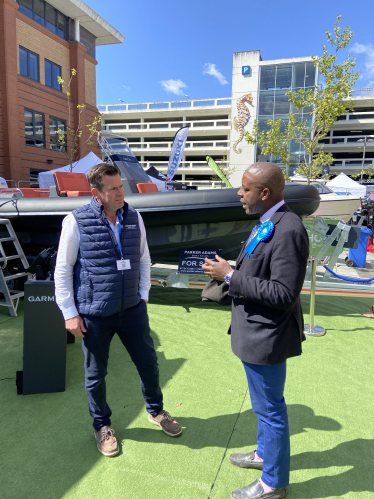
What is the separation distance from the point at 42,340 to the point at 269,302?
1.80m

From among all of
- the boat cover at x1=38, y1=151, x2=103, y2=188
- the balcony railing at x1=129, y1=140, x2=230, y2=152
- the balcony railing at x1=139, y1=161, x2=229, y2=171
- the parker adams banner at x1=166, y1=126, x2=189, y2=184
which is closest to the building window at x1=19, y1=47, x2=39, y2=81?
the boat cover at x1=38, y1=151, x2=103, y2=188

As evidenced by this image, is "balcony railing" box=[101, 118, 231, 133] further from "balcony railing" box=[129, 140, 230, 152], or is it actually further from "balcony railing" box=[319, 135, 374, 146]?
"balcony railing" box=[319, 135, 374, 146]

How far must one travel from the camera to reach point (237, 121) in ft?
132

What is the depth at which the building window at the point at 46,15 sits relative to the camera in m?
16.5

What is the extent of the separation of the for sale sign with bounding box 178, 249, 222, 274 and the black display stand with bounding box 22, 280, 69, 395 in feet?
6.06

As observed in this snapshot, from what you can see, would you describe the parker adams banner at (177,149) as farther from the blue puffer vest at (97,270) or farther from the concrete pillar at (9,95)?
the blue puffer vest at (97,270)

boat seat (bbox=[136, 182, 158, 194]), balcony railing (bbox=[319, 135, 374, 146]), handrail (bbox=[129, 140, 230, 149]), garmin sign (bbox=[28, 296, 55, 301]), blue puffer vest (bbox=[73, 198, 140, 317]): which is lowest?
garmin sign (bbox=[28, 296, 55, 301])

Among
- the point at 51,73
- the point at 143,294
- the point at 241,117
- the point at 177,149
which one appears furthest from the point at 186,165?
the point at 143,294

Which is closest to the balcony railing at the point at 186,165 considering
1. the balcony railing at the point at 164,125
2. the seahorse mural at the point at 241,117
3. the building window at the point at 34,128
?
the seahorse mural at the point at 241,117

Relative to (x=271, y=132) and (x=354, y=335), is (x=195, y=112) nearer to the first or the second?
(x=271, y=132)

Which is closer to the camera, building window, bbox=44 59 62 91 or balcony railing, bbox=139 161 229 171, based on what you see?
building window, bbox=44 59 62 91

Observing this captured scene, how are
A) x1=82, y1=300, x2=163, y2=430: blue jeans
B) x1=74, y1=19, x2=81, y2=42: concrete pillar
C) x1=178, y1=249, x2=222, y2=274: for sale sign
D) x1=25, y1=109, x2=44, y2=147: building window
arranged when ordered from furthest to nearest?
x1=74, y1=19, x2=81, y2=42: concrete pillar, x1=25, y1=109, x2=44, y2=147: building window, x1=178, y1=249, x2=222, y2=274: for sale sign, x1=82, y1=300, x2=163, y2=430: blue jeans

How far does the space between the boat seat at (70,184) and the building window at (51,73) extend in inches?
627

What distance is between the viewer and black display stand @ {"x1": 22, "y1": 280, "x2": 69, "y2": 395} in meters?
2.39
